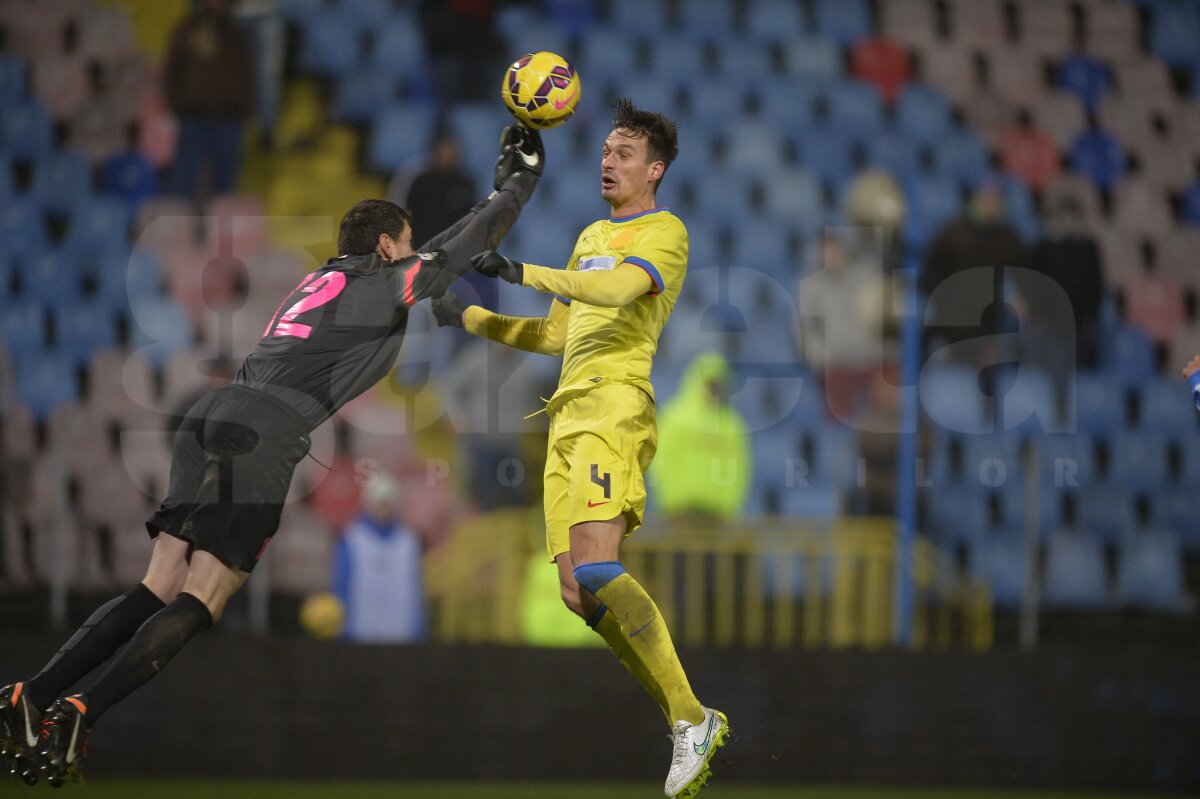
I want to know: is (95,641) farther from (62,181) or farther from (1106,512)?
(1106,512)

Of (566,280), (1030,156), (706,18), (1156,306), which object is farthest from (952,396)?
(566,280)

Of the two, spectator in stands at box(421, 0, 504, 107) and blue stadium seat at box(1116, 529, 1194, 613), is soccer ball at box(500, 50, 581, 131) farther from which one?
spectator in stands at box(421, 0, 504, 107)

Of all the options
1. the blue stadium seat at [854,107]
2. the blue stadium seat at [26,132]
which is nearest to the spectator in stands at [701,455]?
the blue stadium seat at [854,107]

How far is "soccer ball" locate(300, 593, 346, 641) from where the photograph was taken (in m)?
8.70

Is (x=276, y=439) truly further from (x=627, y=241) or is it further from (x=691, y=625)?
(x=691, y=625)

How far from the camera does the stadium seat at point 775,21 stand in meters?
12.1

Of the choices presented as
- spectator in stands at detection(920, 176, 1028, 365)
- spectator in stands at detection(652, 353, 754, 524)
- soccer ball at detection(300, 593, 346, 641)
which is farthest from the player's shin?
spectator in stands at detection(920, 176, 1028, 365)

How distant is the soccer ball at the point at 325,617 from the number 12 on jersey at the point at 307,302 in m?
3.47

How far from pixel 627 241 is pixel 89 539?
4932 millimetres

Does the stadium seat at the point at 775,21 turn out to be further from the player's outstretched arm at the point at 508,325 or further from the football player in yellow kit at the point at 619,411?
the player's outstretched arm at the point at 508,325

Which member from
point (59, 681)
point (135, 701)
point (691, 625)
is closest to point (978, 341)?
point (691, 625)

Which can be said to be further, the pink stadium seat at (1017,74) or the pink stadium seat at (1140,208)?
the pink stadium seat at (1017,74)

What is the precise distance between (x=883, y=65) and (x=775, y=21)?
97 centimetres

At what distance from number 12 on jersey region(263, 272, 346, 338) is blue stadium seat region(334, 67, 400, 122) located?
20.2ft
